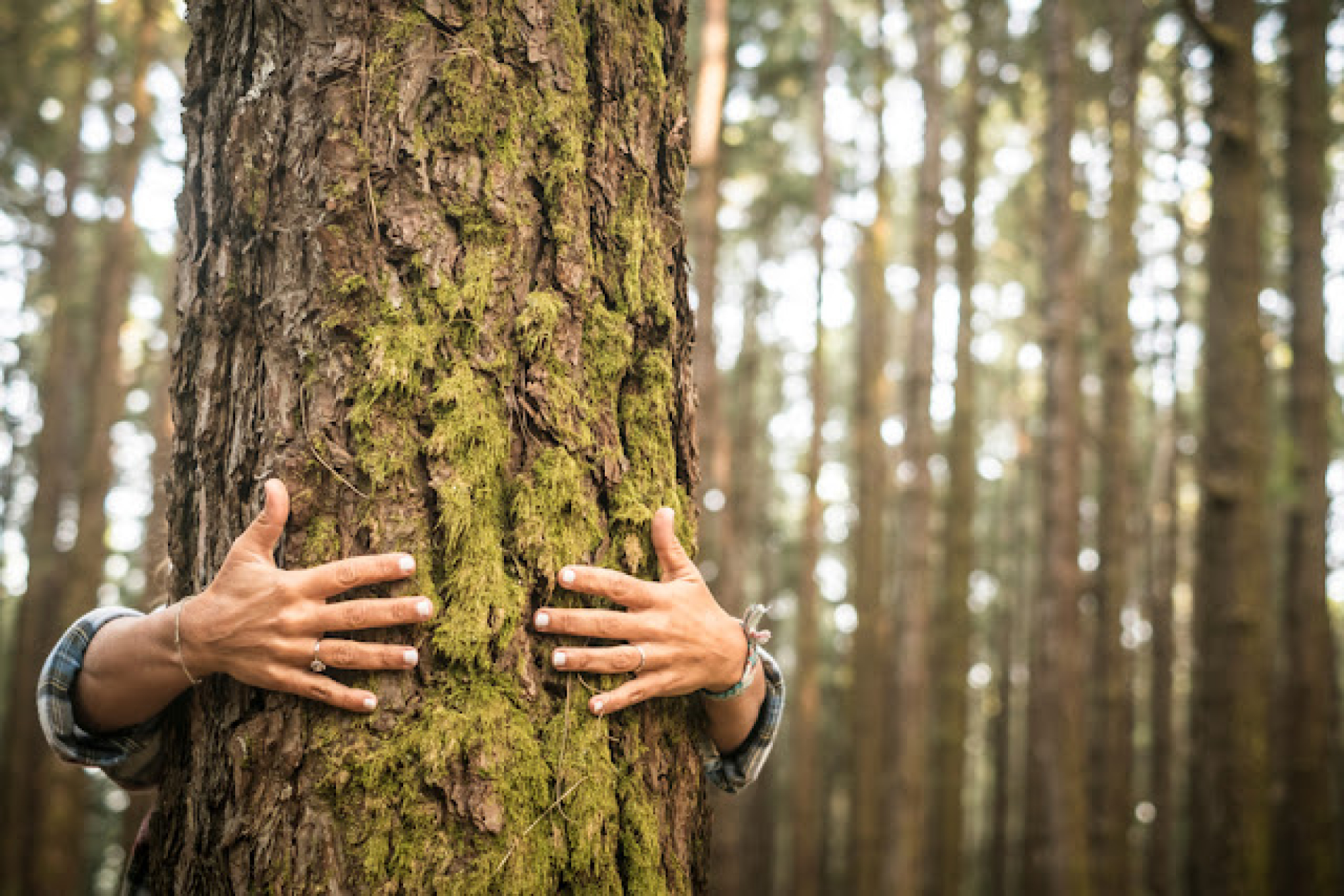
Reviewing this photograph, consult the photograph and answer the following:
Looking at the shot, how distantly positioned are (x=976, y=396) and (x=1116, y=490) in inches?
96.4

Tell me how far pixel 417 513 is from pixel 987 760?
2642 cm

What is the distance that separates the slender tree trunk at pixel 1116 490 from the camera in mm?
8016

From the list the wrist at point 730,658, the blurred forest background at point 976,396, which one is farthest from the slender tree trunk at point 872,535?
the wrist at point 730,658

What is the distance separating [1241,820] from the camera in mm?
4918

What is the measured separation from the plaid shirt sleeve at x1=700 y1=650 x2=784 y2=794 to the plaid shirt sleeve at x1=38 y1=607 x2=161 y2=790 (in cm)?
115

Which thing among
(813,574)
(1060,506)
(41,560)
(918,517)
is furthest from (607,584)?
(41,560)

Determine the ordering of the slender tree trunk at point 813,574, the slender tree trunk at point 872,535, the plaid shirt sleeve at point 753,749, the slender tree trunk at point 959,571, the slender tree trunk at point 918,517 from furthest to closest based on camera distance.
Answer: the slender tree trunk at point 813,574 < the slender tree trunk at point 872,535 < the slender tree trunk at point 959,571 < the slender tree trunk at point 918,517 < the plaid shirt sleeve at point 753,749

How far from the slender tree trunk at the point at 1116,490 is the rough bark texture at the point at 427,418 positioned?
7642mm

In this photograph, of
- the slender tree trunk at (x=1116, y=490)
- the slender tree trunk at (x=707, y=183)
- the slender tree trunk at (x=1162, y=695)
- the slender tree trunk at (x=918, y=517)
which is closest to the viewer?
the slender tree trunk at (x=918, y=517)

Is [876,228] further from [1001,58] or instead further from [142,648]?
[142,648]

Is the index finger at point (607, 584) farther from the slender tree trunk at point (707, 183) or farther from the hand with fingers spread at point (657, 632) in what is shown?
the slender tree trunk at point (707, 183)

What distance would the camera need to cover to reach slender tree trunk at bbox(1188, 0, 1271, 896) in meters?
4.96

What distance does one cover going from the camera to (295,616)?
1377 millimetres

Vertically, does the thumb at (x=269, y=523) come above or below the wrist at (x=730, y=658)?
above
